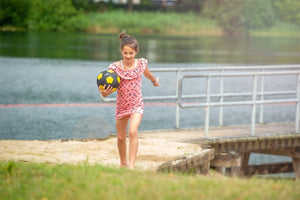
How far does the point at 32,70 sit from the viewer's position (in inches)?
1532

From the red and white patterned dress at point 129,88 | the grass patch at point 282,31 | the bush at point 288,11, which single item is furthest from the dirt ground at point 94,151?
the bush at point 288,11

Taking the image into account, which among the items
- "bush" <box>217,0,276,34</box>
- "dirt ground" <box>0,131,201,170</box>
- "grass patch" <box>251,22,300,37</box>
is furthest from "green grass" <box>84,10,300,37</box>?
"dirt ground" <box>0,131,201,170</box>

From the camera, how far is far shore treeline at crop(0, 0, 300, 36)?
3361 inches

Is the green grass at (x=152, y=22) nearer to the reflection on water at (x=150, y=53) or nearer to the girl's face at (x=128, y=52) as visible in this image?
the reflection on water at (x=150, y=53)

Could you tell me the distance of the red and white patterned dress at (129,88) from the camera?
7664 millimetres

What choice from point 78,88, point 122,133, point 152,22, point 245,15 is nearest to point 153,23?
point 152,22

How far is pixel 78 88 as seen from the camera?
105 feet

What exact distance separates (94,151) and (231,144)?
8.35 feet

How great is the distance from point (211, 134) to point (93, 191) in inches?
215

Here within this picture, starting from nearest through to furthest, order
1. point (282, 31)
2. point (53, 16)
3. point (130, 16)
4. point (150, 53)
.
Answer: point (150, 53), point (130, 16), point (53, 16), point (282, 31)

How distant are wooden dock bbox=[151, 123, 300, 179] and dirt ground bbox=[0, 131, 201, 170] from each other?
22 centimetres

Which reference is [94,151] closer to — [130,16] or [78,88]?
[78,88]

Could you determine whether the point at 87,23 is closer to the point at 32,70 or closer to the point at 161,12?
the point at 161,12

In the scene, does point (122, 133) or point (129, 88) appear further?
point (122, 133)
